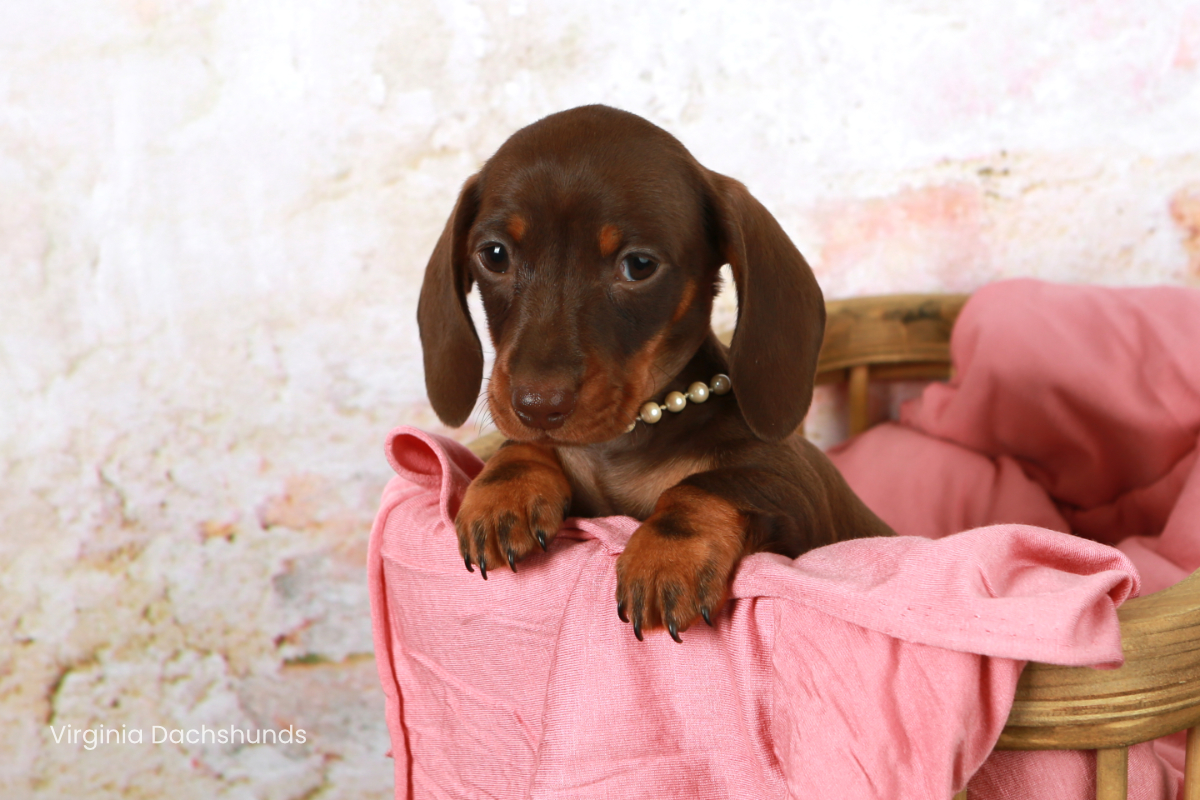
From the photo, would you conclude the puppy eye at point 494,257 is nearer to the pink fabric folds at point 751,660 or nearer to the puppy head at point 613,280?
the puppy head at point 613,280

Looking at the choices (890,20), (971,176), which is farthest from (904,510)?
(890,20)

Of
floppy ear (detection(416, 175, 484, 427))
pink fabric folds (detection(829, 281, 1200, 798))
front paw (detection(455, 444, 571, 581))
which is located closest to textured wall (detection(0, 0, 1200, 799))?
pink fabric folds (detection(829, 281, 1200, 798))

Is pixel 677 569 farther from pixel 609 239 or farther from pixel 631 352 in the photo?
pixel 609 239

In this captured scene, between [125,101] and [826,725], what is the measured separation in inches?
102

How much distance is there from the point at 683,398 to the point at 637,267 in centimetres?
30

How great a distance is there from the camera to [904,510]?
2.78 metres

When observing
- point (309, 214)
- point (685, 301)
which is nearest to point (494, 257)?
point (685, 301)

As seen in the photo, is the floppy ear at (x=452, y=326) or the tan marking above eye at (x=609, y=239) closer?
the tan marking above eye at (x=609, y=239)

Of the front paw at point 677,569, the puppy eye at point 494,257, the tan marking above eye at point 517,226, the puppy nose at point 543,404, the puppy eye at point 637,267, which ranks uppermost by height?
the tan marking above eye at point 517,226

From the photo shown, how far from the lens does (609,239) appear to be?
1.55 meters

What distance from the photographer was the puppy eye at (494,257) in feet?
5.41

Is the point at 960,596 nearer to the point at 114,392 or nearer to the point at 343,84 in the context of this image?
the point at 343,84

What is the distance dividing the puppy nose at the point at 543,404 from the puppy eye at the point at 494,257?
314 millimetres

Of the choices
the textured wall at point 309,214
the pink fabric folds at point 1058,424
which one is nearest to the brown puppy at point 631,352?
the pink fabric folds at point 1058,424
